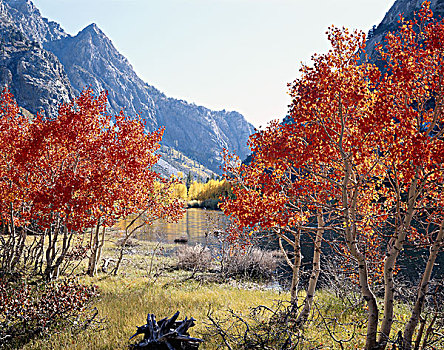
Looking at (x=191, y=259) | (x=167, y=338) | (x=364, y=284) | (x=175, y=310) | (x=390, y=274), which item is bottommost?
(x=191, y=259)

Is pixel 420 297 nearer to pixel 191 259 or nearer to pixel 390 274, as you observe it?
pixel 390 274

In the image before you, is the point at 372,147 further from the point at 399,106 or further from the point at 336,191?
the point at 336,191

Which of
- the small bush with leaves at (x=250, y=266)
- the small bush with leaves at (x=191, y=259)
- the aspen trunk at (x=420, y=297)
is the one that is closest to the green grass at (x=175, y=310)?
the aspen trunk at (x=420, y=297)

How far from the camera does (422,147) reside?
4742 millimetres

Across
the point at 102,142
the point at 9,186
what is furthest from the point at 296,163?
the point at 9,186

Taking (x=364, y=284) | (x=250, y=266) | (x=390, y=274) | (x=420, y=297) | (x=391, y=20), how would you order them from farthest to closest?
1. (x=391, y=20)
2. (x=250, y=266)
3. (x=364, y=284)
4. (x=390, y=274)
5. (x=420, y=297)

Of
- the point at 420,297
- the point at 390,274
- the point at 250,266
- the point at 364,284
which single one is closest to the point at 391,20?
the point at 250,266

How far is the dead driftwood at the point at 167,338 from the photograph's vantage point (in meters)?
6.59

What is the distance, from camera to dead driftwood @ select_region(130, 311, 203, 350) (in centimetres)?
659

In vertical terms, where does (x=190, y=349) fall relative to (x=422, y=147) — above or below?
below

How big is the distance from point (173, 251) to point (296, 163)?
2804cm

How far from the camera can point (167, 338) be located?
663cm

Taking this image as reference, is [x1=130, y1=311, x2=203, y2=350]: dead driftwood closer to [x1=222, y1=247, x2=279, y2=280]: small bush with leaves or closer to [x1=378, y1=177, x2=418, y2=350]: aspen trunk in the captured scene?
[x1=378, y1=177, x2=418, y2=350]: aspen trunk

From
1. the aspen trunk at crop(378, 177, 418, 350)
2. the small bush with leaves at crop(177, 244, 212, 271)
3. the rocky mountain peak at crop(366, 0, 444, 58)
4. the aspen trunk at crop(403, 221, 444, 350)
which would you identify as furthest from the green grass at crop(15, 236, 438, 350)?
the rocky mountain peak at crop(366, 0, 444, 58)
